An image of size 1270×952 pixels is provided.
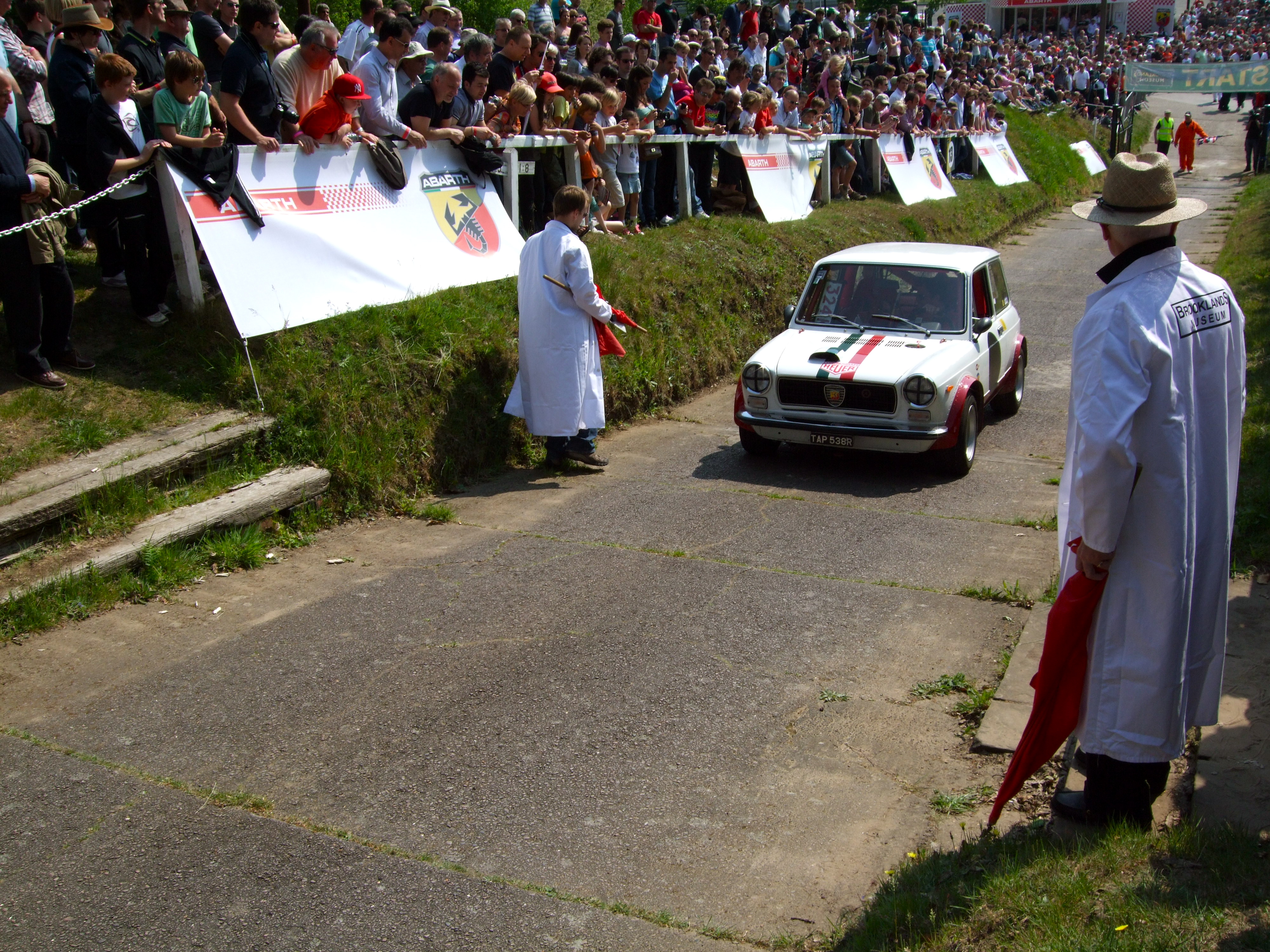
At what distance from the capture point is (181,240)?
771 cm

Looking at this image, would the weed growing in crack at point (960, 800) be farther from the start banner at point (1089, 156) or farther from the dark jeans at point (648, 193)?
the start banner at point (1089, 156)

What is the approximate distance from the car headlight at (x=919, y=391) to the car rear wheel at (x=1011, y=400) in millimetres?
2606

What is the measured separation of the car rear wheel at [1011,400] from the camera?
10852mm

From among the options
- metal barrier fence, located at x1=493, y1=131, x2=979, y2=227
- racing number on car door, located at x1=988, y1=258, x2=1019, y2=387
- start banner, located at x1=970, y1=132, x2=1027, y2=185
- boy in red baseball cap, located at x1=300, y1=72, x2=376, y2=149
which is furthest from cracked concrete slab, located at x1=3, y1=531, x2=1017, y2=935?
start banner, located at x1=970, y1=132, x2=1027, y2=185

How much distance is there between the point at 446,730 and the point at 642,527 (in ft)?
9.72

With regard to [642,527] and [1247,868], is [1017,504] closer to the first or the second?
[642,527]

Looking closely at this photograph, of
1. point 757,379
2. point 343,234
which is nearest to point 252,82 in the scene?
point 343,234

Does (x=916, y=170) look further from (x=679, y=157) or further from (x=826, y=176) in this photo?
(x=679, y=157)

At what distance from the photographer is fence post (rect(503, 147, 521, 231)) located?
35.8 ft

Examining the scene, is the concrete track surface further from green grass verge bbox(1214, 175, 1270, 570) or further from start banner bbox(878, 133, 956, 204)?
start banner bbox(878, 133, 956, 204)

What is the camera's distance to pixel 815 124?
60.6 ft

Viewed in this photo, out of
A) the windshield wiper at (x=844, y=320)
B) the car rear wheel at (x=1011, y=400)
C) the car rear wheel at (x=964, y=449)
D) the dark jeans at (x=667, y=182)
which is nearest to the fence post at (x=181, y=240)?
the windshield wiper at (x=844, y=320)

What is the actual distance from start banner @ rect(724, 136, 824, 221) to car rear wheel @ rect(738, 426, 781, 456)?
763cm

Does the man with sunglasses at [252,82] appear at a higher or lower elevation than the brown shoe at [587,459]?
higher
